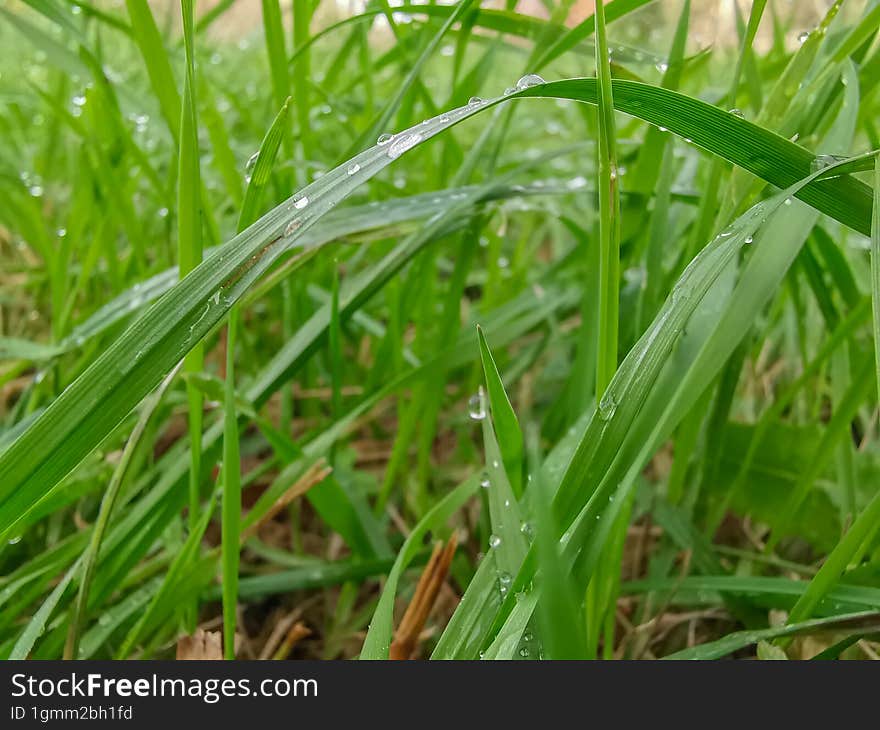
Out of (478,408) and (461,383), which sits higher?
(461,383)

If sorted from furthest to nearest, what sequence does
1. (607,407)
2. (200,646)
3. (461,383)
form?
(461,383), (200,646), (607,407)

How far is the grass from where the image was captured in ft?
1.20

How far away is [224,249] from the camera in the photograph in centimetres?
35

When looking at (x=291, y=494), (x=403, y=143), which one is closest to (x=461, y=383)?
(x=291, y=494)

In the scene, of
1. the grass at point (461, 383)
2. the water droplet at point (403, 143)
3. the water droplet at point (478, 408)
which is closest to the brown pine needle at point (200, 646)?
the grass at point (461, 383)

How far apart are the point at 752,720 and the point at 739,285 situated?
256 millimetres

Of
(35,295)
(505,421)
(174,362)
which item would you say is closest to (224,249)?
(174,362)

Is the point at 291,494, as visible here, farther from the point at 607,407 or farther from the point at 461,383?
the point at 461,383

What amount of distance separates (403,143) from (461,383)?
54cm

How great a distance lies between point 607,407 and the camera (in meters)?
0.35

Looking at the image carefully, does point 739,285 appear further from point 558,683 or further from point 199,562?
point 199,562

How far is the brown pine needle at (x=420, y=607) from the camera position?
19.4 inches

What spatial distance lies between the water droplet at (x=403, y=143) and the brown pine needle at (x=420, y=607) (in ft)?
0.84

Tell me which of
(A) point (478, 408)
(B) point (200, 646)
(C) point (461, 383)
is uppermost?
(C) point (461, 383)
